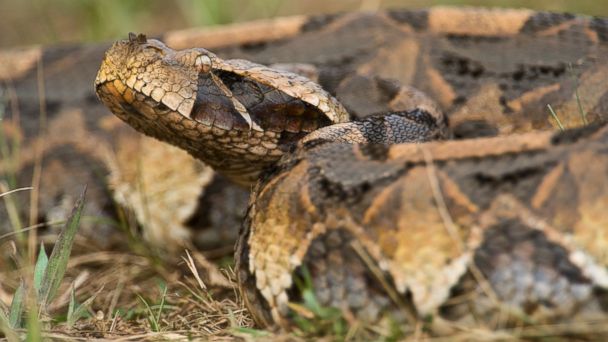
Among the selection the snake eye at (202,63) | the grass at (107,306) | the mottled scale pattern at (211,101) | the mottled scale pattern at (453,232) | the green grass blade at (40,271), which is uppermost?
the snake eye at (202,63)

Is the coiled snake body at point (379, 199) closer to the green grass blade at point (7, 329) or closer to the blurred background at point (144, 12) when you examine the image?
the green grass blade at point (7, 329)

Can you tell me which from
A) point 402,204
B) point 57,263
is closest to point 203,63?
point 57,263

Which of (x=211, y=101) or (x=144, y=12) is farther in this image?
(x=144, y=12)

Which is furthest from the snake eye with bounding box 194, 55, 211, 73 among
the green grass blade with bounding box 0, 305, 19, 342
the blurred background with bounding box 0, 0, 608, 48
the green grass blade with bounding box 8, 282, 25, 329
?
the blurred background with bounding box 0, 0, 608, 48

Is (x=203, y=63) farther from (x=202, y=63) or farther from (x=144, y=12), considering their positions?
(x=144, y=12)

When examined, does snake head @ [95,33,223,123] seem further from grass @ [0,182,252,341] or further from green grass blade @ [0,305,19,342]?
green grass blade @ [0,305,19,342]

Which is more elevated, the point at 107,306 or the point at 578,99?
the point at 578,99

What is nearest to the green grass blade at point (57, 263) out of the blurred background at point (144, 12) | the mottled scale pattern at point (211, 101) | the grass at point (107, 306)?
the grass at point (107, 306)
